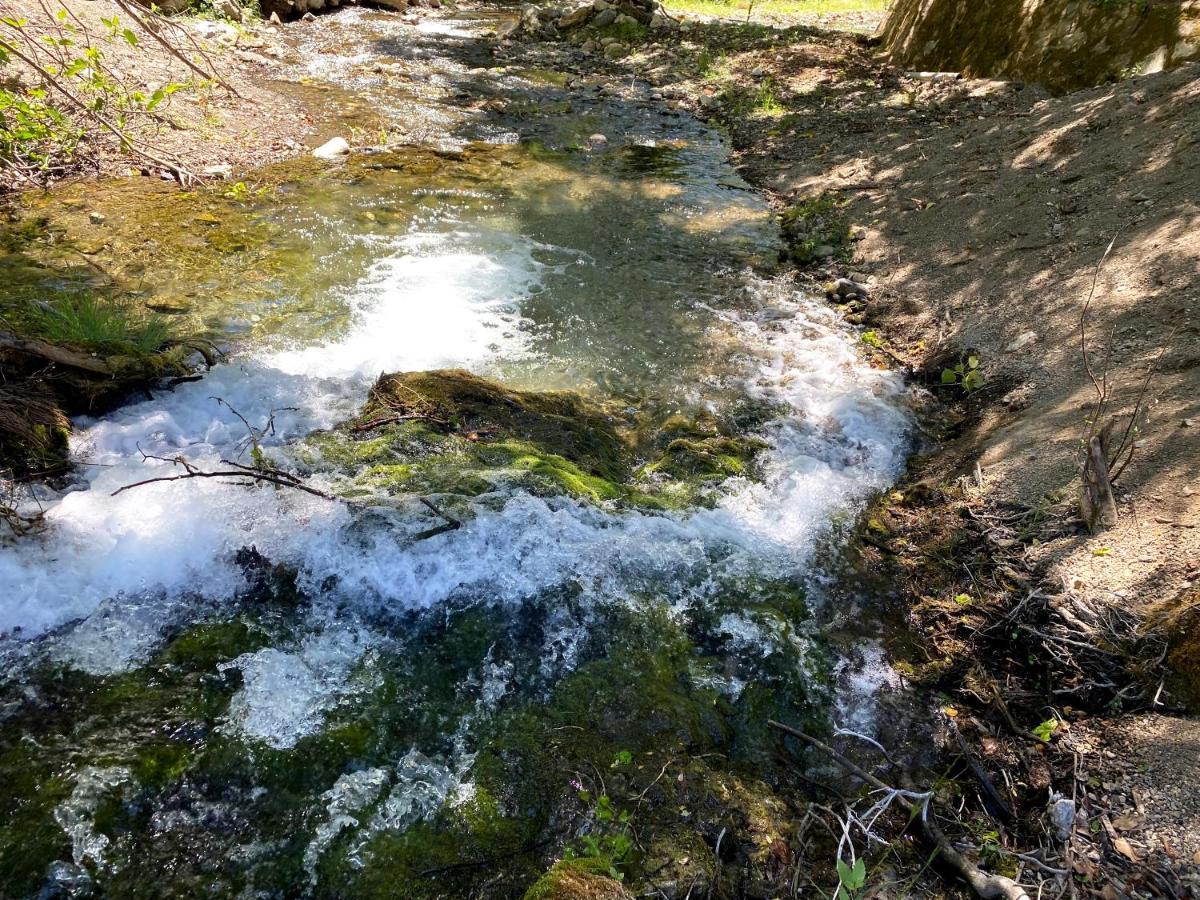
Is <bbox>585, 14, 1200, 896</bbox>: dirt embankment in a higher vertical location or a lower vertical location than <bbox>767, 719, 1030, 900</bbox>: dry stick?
higher

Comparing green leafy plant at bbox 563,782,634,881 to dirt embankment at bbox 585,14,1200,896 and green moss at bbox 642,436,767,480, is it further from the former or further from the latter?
green moss at bbox 642,436,767,480

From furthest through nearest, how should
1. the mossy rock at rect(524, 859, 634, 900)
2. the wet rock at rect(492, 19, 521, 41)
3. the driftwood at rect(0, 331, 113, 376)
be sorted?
1. the wet rock at rect(492, 19, 521, 41)
2. the driftwood at rect(0, 331, 113, 376)
3. the mossy rock at rect(524, 859, 634, 900)

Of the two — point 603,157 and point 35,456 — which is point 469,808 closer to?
point 35,456

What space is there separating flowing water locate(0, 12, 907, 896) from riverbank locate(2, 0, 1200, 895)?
1.11ft

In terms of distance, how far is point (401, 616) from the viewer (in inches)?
135

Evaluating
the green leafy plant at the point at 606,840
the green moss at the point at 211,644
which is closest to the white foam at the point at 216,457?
the green moss at the point at 211,644

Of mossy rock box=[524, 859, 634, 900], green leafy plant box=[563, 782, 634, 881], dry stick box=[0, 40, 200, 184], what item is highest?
dry stick box=[0, 40, 200, 184]

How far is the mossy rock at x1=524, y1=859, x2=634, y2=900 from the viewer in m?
2.14

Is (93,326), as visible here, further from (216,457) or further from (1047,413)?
(1047,413)

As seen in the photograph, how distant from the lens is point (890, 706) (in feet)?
11.0

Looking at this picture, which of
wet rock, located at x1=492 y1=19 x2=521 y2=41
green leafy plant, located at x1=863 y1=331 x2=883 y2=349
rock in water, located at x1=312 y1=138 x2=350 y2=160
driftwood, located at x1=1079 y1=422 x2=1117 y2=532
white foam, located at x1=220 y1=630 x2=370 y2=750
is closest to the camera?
white foam, located at x1=220 y1=630 x2=370 y2=750

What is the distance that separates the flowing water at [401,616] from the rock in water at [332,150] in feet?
9.54

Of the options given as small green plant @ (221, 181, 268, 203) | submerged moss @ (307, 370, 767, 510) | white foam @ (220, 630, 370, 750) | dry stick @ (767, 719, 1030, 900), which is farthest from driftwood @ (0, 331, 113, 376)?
dry stick @ (767, 719, 1030, 900)

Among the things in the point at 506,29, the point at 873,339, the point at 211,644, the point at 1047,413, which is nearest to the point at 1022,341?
the point at 1047,413
